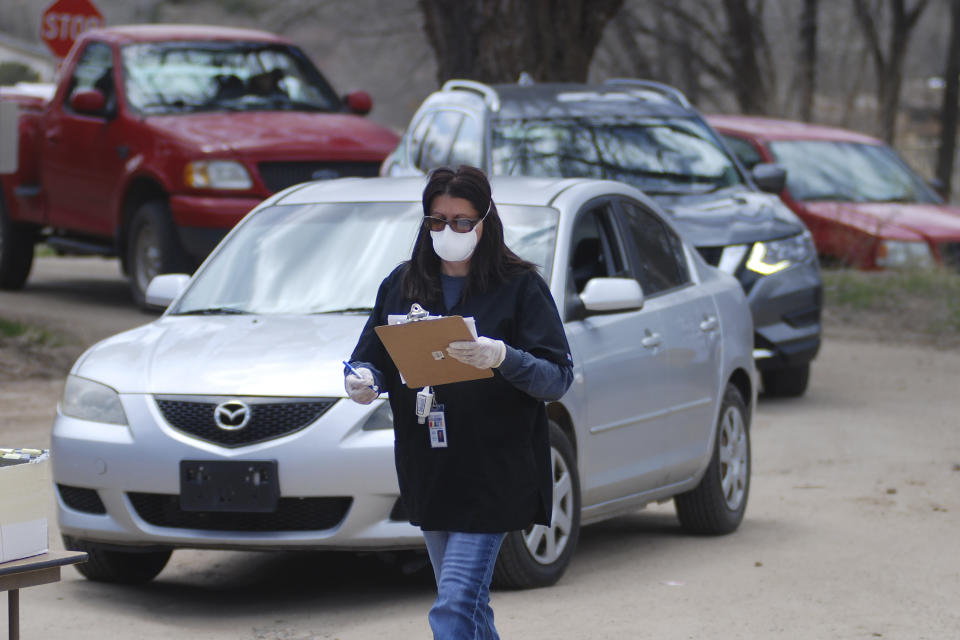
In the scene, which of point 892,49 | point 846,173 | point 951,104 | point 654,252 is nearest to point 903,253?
point 846,173

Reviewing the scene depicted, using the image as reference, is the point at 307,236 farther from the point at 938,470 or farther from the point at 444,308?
the point at 938,470

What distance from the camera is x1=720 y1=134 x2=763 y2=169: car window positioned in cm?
1497

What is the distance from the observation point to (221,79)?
45.3 ft

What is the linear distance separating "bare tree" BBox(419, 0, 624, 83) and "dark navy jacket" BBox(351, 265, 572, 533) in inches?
431

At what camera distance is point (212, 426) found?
609cm

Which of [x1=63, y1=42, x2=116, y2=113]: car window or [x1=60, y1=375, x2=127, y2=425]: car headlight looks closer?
[x1=60, y1=375, x2=127, y2=425]: car headlight

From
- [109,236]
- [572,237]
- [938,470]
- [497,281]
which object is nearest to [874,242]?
[938,470]

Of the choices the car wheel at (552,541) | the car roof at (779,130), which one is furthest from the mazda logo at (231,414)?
the car roof at (779,130)

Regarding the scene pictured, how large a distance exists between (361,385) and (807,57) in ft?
79.2

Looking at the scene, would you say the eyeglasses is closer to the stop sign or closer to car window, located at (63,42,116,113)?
car window, located at (63,42,116,113)

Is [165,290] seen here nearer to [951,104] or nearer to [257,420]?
[257,420]

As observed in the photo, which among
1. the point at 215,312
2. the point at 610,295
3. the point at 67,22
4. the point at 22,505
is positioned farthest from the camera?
the point at 67,22

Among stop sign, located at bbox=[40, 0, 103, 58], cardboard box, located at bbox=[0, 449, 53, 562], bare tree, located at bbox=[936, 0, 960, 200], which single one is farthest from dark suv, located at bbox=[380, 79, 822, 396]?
bare tree, located at bbox=[936, 0, 960, 200]

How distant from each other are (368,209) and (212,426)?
1.58 meters
